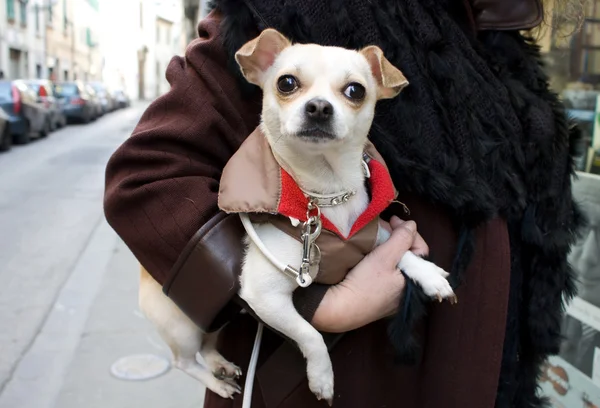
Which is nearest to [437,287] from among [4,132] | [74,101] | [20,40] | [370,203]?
[370,203]

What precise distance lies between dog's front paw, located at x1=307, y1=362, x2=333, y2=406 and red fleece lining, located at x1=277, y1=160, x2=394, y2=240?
0.27 meters

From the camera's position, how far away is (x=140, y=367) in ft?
12.3

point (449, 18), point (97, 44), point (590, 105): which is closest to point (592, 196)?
point (590, 105)

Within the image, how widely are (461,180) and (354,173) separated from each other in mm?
227

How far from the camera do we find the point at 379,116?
4.35 feet

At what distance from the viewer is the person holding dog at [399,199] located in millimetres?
1213

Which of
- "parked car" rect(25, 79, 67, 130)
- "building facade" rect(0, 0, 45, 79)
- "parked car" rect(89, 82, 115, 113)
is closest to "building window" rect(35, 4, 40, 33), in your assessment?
"building facade" rect(0, 0, 45, 79)

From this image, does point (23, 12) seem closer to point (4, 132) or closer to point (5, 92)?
point (5, 92)

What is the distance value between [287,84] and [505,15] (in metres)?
0.57

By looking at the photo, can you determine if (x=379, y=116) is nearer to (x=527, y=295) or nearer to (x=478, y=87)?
(x=478, y=87)

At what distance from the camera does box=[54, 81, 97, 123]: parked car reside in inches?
805

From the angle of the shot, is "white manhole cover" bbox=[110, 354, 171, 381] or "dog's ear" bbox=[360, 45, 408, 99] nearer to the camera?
"dog's ear" bbox=[360, 45, 408, 99]

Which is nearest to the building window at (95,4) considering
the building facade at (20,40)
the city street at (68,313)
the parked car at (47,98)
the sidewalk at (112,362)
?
the building facade at (20,40)

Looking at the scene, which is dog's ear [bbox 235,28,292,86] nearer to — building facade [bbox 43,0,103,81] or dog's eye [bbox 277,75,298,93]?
dog's eye [bbox 277,75,298,93]
